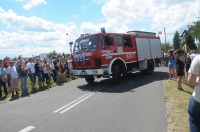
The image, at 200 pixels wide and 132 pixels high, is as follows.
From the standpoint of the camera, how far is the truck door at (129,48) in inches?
637

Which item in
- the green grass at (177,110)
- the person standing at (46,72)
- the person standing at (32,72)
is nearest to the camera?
the green grass at (177,110)

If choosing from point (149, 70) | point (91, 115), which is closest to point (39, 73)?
point (149, 70)

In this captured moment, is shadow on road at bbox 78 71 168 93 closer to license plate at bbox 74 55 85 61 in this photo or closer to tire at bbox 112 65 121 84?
tire at bbox 112 65 121 84

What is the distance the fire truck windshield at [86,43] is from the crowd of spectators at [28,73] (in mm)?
2608

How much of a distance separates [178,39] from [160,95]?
12021 cm

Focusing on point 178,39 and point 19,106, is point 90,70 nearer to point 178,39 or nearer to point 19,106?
point 19,106

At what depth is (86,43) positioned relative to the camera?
14.8m

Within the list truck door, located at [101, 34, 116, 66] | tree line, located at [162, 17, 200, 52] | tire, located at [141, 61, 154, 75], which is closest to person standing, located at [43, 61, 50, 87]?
truck door, located at [101, 34, 116, 66]

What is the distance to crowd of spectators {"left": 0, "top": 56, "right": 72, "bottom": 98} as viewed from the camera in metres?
13.8

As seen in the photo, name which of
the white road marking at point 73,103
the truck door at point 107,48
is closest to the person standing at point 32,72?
the truck door at point 107,48

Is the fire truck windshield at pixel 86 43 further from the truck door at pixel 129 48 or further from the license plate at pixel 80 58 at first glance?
the truck door at pixel 129 48

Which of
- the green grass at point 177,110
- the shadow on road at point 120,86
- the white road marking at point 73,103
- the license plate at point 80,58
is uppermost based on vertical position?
the license plate at point 80,58

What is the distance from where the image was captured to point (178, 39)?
412 ft

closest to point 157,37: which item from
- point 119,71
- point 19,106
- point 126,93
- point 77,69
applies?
point 119,71
